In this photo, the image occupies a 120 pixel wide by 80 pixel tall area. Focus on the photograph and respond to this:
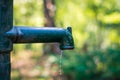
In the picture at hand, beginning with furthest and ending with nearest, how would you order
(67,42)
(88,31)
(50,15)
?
1. (50,15)
2. (88,31)
3. (67,42)

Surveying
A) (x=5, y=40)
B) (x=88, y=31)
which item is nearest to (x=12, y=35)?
(x=5, y=40)

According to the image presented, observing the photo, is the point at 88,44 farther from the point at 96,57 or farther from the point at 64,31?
the point at 64,31

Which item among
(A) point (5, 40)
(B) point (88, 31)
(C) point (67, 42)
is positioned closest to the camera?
(A) point (5, 40)

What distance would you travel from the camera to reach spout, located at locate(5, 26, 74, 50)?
1.25 m

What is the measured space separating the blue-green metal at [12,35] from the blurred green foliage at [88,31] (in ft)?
10.6

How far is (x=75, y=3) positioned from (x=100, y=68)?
219 cm

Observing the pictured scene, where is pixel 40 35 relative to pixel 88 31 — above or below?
below

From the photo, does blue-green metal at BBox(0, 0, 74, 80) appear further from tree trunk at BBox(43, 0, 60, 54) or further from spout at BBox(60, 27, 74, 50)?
tree trunk at BBox(43, 0, 60, 54)

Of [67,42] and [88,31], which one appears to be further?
[88,31]

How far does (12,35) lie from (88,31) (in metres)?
5.41

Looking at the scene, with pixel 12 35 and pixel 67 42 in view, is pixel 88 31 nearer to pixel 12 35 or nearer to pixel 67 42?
pixel 67 42

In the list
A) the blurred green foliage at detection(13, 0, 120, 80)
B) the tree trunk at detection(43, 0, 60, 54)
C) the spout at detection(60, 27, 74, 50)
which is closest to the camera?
the spout at detection(60, 27, 74, 50)

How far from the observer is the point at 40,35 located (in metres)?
1.30

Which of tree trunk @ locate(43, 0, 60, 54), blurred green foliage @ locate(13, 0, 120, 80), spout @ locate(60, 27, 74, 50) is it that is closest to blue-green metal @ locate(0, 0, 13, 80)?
spout @ locate(60, 27, 74, 50)
